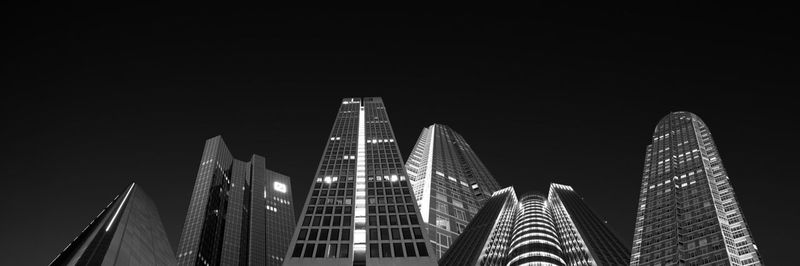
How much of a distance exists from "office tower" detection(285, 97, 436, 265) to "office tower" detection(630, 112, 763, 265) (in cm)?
5318

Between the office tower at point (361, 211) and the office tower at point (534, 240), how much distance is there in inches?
656

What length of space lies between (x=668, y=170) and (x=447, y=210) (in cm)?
6252

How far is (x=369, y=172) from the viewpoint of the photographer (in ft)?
413

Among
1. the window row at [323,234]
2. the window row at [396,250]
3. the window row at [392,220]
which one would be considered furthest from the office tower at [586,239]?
the window row at [323,234]

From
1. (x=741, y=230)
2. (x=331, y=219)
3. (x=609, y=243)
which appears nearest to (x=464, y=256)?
(x=331, y=219)

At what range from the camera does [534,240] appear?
392 ft

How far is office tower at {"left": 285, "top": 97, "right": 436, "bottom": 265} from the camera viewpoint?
303 feet

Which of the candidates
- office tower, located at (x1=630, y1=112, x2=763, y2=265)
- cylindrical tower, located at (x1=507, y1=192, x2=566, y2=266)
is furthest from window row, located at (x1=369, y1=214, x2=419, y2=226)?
office tower, located at (x1=630, y1=112, x2=763, y2=265)

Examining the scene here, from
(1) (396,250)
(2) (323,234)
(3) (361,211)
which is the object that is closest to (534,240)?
(3) (361,211)

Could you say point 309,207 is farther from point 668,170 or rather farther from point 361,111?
point 668,170

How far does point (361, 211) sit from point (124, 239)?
6427 centimetres

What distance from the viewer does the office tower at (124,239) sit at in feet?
138

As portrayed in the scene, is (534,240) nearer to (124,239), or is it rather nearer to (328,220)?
(328,220)

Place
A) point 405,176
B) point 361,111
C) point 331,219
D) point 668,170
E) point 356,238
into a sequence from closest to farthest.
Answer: point 356,238
point 331,219
point 405,176
point 668,170
point 361,111
